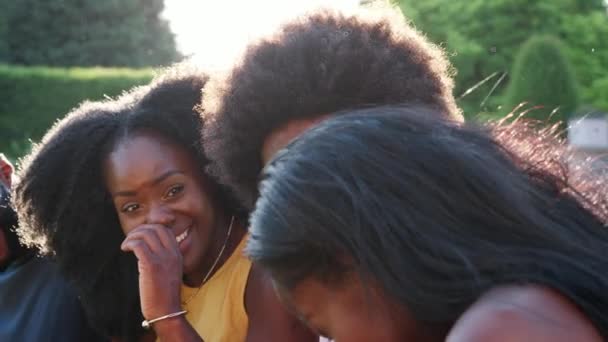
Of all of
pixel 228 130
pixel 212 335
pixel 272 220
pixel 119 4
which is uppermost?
pixel 119 4

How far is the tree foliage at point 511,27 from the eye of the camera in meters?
12.9

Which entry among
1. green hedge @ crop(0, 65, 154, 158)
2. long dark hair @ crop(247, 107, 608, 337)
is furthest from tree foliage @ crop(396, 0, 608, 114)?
long dark hair @ crop(247, 107, 608, 337)

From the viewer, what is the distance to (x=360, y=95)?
250 centimetres

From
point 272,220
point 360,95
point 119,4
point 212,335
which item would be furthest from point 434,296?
point 119,4

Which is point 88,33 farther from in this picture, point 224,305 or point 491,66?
point 224,305

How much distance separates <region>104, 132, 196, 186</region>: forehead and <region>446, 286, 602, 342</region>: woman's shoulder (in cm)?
167

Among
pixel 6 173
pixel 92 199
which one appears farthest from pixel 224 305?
pixel 6 173

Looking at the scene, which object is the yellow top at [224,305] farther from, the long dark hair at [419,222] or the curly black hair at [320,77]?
the long dark hair at [419,222]

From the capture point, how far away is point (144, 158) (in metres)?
3.13

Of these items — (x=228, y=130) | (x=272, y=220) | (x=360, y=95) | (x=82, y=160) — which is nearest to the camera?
(x=272, y=220)

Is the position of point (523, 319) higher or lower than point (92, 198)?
lower

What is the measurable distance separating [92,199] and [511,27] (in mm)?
11129

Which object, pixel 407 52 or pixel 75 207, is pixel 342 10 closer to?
pixel 407 52

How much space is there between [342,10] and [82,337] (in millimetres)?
1527
